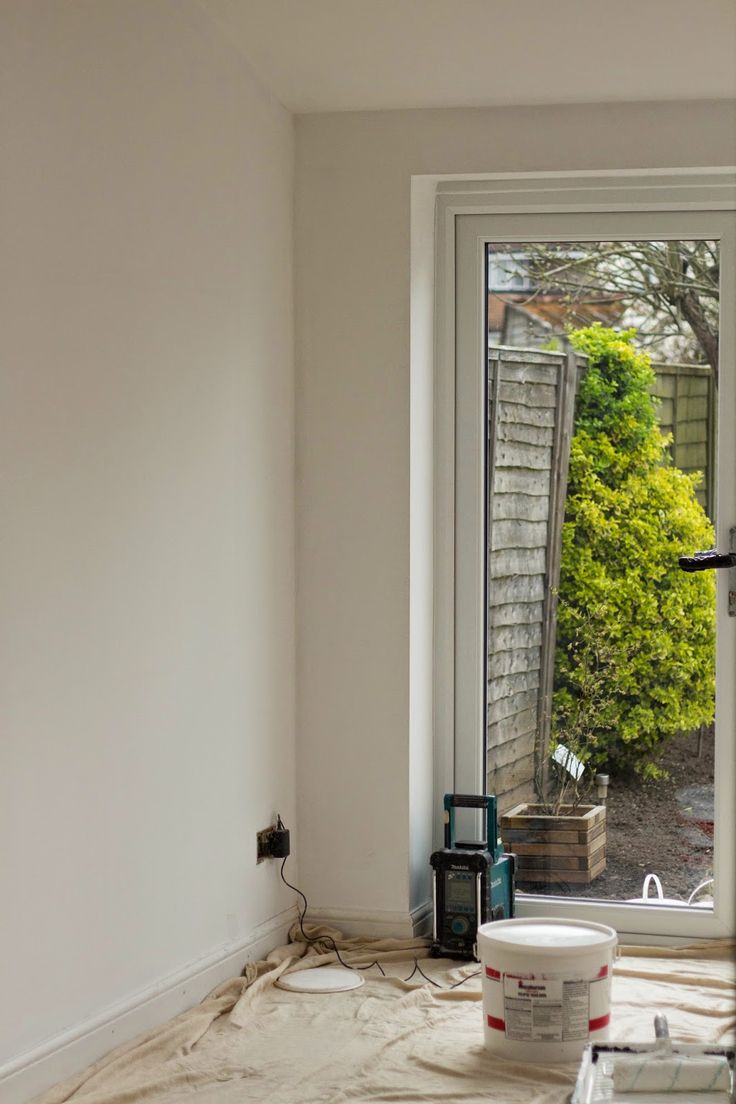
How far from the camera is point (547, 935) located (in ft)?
8.70

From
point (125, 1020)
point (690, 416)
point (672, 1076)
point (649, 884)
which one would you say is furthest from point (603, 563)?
point (125, 1020)

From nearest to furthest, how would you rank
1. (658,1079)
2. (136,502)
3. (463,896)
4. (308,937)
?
(658,1079), (136,502), (463,896), (308,937)

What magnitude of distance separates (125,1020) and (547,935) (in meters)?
0.89

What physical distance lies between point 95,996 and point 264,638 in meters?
1.09

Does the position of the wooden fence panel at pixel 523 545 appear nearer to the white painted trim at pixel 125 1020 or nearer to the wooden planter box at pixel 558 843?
the wooden planter box at pixel 558 843

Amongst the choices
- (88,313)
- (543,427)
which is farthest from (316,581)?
(88,313)

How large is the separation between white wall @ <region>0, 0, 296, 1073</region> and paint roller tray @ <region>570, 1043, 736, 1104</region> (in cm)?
95

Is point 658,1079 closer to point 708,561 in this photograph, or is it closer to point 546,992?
point 546,992

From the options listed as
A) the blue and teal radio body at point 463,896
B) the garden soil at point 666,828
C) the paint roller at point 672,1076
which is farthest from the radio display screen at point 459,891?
the paint roller at point 672,1076

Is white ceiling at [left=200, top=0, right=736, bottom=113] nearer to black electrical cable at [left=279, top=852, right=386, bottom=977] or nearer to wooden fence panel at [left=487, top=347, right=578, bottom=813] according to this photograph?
wooden fence panel at [left=487, top=347, right=578, bottom=813]

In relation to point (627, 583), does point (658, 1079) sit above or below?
below

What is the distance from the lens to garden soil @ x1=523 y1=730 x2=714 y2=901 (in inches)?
139

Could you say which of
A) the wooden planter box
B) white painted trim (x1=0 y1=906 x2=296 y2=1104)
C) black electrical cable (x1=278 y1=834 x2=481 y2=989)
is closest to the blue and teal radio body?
black electrical cable (x1=278 y1=834 x2=481 y2=989)

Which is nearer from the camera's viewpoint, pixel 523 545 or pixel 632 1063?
pixel 632 1063
